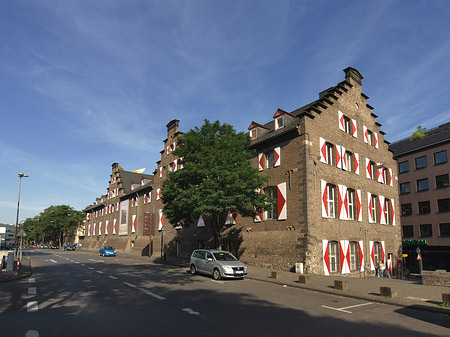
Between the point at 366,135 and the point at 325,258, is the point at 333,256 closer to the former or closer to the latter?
the point at 325,258

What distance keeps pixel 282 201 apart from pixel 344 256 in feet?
18.6

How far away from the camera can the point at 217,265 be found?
54.7ft

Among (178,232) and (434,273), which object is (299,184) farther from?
(178,232)

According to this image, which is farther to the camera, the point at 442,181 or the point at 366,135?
the point at 442,181

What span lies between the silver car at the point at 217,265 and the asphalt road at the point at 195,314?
300 cm

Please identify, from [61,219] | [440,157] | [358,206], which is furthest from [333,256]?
[61,219]

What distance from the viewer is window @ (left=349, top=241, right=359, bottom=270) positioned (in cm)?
2341

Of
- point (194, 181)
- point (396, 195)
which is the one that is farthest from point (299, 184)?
point (396, 195)

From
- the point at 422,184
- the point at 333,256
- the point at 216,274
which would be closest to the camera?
the point at 216,274

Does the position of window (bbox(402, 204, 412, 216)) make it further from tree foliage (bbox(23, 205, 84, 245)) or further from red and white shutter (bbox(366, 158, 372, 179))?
tree foliage (bbox(23, 205, 84, 245))

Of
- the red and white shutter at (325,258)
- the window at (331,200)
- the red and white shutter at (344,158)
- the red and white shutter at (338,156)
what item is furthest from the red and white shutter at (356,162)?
the red and white shutter at (325,258)

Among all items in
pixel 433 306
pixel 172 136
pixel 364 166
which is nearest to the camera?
pixel 433 306

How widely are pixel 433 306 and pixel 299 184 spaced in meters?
11.4

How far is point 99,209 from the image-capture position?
2569 inches
